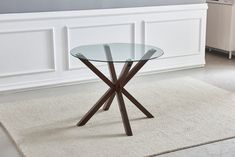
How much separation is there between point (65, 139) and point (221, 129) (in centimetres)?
119

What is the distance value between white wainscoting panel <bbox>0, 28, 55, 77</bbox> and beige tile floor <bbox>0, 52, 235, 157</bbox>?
246 mm

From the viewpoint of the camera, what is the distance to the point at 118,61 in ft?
9.90

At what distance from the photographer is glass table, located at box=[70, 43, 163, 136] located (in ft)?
10.1

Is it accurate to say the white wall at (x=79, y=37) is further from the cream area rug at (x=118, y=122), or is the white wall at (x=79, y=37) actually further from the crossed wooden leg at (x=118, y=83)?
the crossed wooden leg at (x=118, y=83)

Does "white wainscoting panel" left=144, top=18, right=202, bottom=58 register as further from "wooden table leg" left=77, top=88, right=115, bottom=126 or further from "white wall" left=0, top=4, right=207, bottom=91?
"wooden table leg" left=77, top=88, right=115, bottom=126

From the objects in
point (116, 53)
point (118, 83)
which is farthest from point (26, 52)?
point (118, 83)

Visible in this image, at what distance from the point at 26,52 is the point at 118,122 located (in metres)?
1.42

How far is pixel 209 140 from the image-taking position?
2883mm

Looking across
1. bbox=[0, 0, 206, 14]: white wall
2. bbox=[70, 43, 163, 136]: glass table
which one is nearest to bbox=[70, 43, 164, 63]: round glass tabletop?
bbox=[70, 43, 163, 136]: glass table

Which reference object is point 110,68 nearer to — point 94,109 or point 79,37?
point 94,109

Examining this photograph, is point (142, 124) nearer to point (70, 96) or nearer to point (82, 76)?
point (70, 96)

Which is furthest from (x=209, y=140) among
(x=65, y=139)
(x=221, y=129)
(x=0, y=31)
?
(x=0, y=31)

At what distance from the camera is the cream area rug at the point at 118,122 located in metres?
2.79

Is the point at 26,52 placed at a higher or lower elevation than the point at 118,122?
higher
